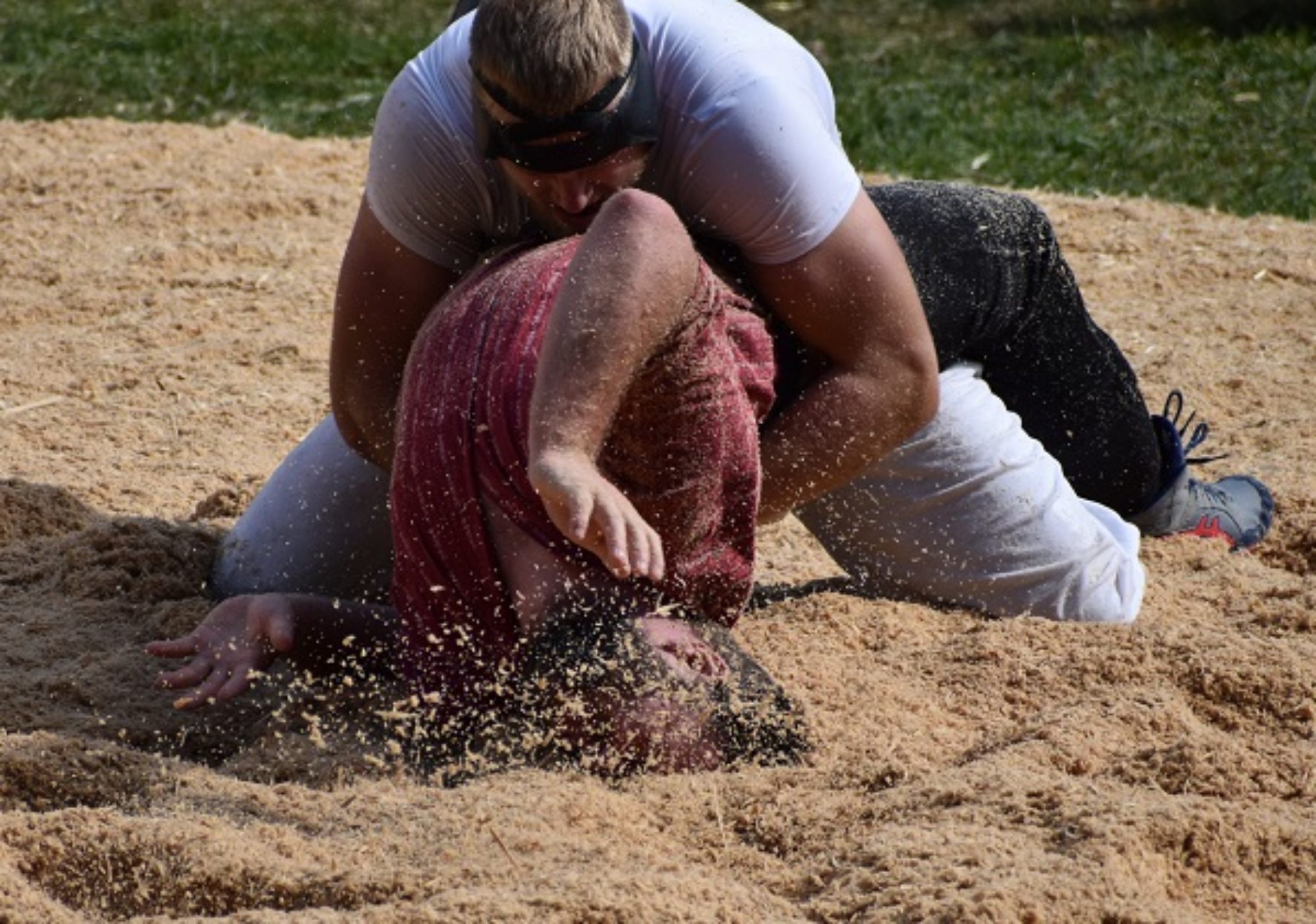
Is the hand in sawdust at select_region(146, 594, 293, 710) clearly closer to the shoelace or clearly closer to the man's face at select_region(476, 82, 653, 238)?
the man's face at select_region(476, 82, 653, 238)

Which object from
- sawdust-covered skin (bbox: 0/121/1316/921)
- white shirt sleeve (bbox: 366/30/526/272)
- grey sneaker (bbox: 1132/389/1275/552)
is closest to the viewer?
sawdust-covered skin (bbox: 0/121/1316/921)

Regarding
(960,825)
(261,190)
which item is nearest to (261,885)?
(960,825)

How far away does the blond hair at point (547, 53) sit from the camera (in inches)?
110

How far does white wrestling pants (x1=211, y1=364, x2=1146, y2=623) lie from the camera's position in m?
3.47

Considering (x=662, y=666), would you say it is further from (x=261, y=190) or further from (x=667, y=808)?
(x=261, y=190)

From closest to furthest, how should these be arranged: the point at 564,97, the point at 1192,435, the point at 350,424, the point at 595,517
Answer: the point at 595,517, the point at 564,97, the point at 350,424, the point at 1192,435

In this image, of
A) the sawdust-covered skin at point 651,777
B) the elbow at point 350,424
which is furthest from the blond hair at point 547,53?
the sawdust-covered skin at point 651,777

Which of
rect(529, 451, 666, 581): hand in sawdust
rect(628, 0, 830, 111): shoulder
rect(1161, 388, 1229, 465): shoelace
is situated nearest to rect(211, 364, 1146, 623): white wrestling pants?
rect(1161, 388, 1229, 465): shoelace

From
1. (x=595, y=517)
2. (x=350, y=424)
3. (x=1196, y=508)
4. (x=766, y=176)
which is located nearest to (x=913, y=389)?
(x=766, y=176)

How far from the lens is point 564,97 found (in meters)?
2.79

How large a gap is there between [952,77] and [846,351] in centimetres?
516

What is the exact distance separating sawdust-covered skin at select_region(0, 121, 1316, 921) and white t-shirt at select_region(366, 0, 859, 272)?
721 millimetres

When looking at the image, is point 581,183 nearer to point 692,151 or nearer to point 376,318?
point 692,151

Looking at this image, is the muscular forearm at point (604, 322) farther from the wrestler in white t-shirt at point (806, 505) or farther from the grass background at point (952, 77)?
the grass background at point (952, 77)
